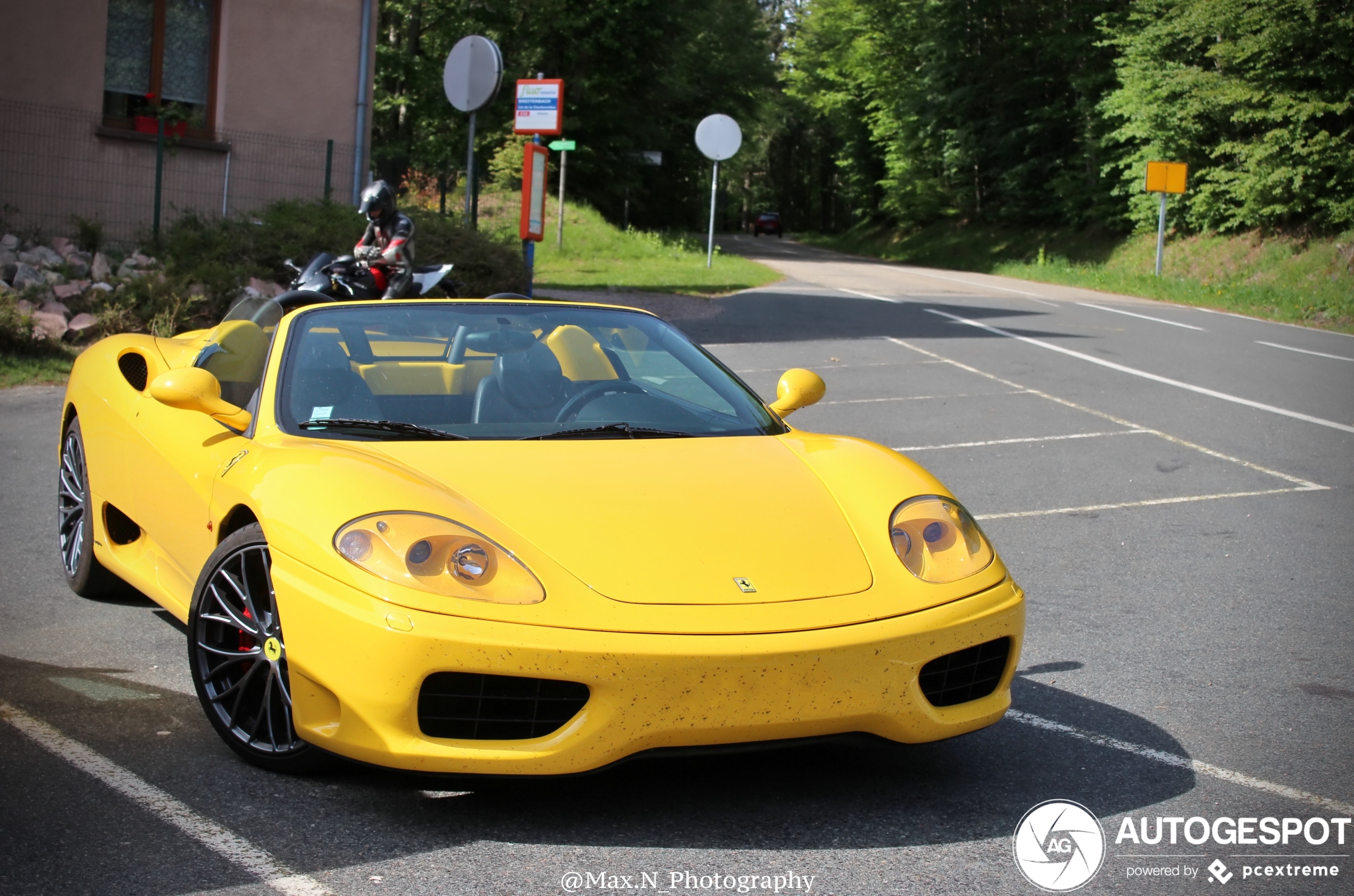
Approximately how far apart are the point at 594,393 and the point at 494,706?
145 centimetres

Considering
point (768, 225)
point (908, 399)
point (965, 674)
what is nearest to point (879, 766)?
point (965, 674)

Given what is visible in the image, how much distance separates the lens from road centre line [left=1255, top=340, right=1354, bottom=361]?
15.5 m

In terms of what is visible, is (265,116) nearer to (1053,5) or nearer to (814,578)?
(814,578)

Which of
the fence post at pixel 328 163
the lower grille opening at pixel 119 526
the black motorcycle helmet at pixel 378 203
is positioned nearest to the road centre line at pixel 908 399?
the black motorcycle helmet at pixel 378 203

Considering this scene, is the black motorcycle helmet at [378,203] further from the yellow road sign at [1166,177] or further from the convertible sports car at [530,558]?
the yellow road sign at [1166,177]

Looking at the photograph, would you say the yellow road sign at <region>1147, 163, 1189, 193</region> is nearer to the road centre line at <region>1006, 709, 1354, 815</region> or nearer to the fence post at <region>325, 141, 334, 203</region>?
the fence post at <region>325, 141, 334, 203</region>

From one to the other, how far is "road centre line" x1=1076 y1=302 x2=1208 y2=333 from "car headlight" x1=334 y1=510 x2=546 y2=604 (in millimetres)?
16686

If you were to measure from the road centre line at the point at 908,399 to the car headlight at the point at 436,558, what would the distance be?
8.10 metres

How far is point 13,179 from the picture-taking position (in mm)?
14531

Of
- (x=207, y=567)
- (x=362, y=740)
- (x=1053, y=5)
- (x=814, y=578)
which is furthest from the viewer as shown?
(x=1053, y=5)

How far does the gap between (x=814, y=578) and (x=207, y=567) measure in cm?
160

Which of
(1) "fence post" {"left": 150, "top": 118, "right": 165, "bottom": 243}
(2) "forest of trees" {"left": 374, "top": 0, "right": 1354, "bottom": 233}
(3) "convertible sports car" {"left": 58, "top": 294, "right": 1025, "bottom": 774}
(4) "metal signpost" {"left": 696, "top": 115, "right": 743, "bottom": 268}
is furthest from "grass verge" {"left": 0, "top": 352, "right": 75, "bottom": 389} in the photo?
(2) "forest of trees" {"left": 374, "top": 0, "right": 1354, "bottom": 233}

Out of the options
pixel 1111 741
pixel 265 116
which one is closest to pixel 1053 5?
pixel 265 116

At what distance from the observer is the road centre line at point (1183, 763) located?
3.32 meters
